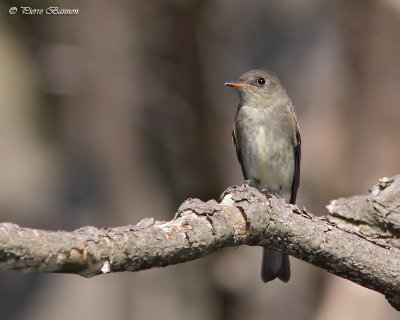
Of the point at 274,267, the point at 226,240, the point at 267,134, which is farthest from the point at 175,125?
the point at 226,240

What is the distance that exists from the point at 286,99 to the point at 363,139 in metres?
0.99

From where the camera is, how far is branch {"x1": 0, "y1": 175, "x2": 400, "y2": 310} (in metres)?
2.28

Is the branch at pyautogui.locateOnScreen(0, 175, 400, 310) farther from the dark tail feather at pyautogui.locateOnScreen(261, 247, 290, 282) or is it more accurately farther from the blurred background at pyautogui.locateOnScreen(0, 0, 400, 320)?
the blurred background at pyautogui.locateOnScreen(0, 0, 400, 320)

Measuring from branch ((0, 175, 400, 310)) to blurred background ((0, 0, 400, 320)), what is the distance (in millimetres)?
2788

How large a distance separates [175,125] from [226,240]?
4.33m

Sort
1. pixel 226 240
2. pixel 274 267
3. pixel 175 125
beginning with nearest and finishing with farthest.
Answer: pixel 226 240 < pixel 274 267 < pixel 175 125

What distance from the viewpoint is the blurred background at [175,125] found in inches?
258

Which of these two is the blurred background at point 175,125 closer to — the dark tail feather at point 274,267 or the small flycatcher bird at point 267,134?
the small flycatcher bird at point 267,134

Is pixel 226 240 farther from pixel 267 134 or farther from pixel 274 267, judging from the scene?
pixel 267 134

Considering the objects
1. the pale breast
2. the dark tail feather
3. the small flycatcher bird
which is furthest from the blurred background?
the dark tail feather

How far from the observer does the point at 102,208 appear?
7828 mm

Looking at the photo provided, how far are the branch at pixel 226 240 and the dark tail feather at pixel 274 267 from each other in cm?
113

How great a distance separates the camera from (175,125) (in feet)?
23.3

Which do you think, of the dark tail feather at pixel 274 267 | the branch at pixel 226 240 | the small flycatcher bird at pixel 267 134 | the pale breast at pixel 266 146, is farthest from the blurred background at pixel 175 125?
the branch at pixel 226 240
